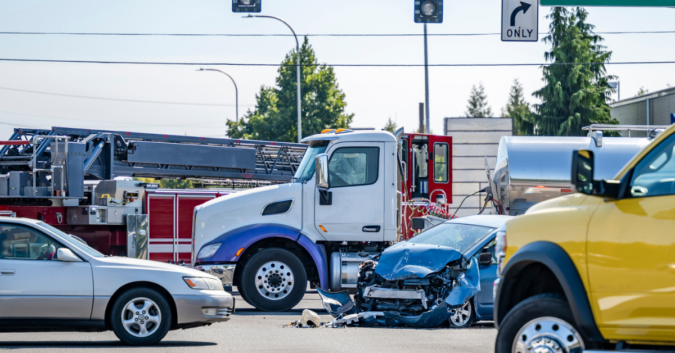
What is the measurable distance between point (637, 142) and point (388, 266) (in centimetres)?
708

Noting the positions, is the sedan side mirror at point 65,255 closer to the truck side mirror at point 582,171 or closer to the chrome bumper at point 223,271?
the chrome bumper at point 223,271

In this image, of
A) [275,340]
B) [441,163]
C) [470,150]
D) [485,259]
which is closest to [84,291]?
[275,340]

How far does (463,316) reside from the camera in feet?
33.2

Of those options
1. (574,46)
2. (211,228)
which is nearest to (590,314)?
(211,228)

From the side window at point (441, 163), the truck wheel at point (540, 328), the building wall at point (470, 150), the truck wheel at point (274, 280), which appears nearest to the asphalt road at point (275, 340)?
the truck wheel at point (274, 280)

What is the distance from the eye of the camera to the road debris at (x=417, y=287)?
10016mm

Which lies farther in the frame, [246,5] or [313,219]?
[246,5]

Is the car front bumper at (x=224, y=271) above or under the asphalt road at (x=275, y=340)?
above

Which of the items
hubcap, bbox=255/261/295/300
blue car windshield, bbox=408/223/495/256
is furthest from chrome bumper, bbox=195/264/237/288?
blue car windshield, bbox=408/223/495/256

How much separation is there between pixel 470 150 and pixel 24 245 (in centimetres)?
1634

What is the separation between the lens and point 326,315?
1220 cm

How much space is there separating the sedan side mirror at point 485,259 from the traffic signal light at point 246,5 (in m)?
8.86

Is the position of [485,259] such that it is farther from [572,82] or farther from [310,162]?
[572,82]

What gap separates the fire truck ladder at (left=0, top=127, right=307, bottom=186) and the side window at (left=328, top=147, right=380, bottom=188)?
5213 mm
